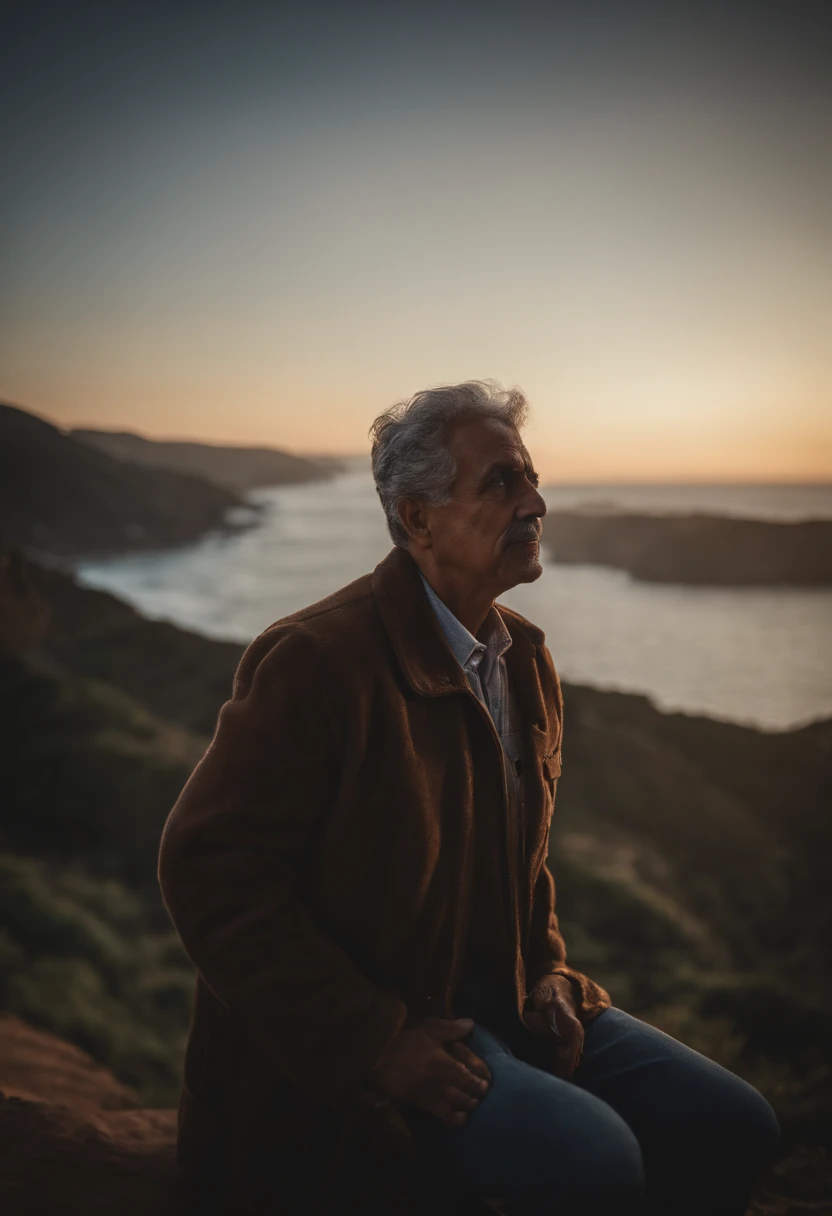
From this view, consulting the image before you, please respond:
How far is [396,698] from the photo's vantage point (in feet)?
5.32

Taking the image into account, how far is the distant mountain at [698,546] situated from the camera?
6.11 m

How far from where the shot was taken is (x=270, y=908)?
147 centimetres

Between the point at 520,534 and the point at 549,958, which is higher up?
the point at 520,534

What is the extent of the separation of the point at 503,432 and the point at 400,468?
28 cm

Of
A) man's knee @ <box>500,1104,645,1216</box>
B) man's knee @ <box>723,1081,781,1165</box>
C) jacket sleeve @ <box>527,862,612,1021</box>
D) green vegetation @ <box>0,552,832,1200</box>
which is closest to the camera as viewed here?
man's knee @ <box>500,1104,645,1216</box>

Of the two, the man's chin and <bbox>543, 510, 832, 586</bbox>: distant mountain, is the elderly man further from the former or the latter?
<bbox>543, 510, 832, 586</bbox>: distant mountain

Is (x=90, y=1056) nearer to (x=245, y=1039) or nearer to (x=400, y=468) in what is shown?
(x=245, y=1039)

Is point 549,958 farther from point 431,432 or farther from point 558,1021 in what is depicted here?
point 431,432

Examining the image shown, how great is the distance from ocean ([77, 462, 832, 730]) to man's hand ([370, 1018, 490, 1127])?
400 cm

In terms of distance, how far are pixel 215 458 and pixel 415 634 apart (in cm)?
553

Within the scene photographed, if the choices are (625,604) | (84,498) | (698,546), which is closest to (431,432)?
(625,604)

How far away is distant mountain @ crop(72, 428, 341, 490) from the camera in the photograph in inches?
246

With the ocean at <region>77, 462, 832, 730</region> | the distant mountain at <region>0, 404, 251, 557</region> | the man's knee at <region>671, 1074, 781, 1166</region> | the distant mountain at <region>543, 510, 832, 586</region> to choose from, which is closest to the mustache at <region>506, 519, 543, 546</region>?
the man's knee at <region>671, 1074, 781, 1166</region>

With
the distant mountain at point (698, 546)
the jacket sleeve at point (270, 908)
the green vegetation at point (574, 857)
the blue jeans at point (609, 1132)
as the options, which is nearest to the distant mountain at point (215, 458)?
the green vegetation at point (574, 857)
